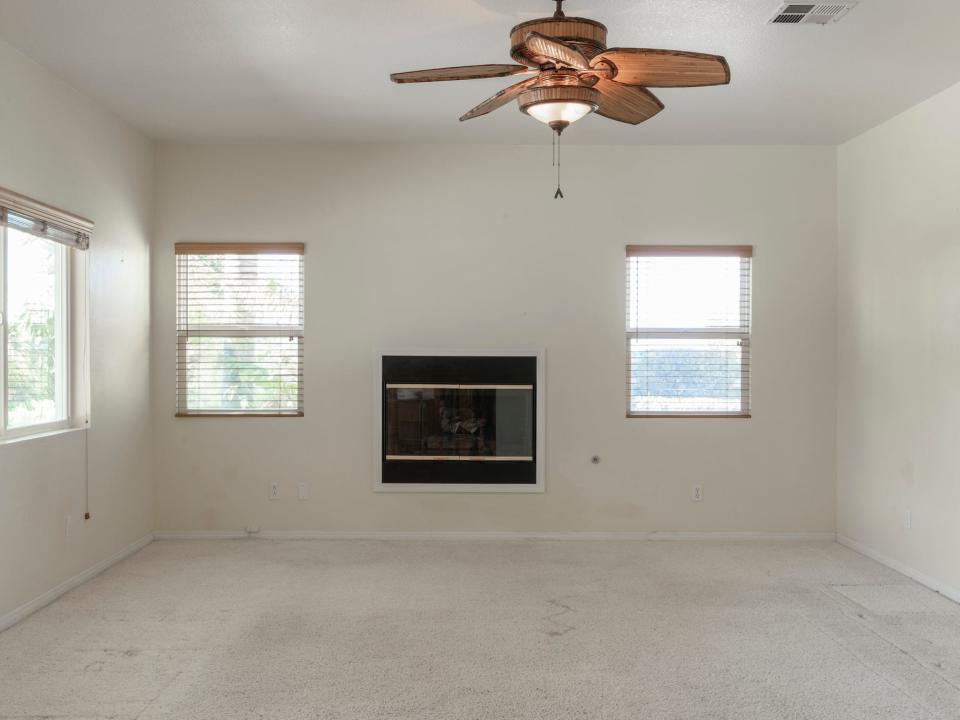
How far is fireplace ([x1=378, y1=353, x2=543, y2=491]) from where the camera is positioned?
5.50 m

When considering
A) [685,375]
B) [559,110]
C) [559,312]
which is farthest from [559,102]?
[685,375]

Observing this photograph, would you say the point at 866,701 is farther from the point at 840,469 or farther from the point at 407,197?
the point at 407,197

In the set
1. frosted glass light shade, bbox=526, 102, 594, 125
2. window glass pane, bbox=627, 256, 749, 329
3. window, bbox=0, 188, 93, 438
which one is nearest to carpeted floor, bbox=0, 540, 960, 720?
window, bbox=0, 188, 93, 438

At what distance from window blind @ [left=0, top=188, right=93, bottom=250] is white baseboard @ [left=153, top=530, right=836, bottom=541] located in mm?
2072

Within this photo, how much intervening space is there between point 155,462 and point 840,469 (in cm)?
454

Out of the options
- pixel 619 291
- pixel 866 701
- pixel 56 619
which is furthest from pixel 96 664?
pixel 619 291

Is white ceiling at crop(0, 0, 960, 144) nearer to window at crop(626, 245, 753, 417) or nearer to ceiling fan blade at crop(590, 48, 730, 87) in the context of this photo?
ceiling fan blade at crop(590, 48, 730, 87)

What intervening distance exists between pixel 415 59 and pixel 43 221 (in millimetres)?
1939

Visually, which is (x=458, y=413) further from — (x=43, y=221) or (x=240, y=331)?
(x=43, y=221)

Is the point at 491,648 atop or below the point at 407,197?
below

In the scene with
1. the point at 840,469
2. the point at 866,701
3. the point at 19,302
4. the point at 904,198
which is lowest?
the point at 866,701

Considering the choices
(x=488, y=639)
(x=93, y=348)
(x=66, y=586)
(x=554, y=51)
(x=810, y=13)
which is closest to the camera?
(x=554, y=51)

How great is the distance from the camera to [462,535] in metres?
5.49

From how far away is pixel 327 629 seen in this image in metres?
3.71
